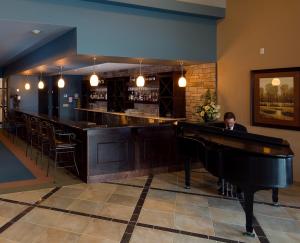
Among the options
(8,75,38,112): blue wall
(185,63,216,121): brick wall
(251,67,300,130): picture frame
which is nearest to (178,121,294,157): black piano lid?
(251,67,300,130): picture frame

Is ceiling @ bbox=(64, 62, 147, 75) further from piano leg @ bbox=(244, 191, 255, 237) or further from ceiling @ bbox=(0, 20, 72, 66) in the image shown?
piano leg @ bbox=(244, 191, 255, 237)

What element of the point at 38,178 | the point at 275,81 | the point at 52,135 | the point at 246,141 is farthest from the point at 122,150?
the point at 275,81

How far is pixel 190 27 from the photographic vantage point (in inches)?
265

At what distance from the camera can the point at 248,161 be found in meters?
3.51

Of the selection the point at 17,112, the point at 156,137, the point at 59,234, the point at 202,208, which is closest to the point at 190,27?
the point at 156,137

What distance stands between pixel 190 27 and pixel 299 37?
7.26 ft

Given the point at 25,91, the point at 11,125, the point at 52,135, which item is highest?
the point at 25,91

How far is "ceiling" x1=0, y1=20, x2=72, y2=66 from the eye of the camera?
5.47m

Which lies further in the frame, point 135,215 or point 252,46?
point 252,46

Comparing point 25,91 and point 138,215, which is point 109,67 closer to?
point 25,91

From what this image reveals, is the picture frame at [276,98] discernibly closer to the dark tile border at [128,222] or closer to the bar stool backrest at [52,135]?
the dark tile border at [128,222]

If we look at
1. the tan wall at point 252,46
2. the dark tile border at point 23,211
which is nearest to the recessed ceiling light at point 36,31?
the dark tile border at point 23,211

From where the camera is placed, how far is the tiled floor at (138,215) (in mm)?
3682

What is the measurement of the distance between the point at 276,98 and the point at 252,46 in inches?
48.4
